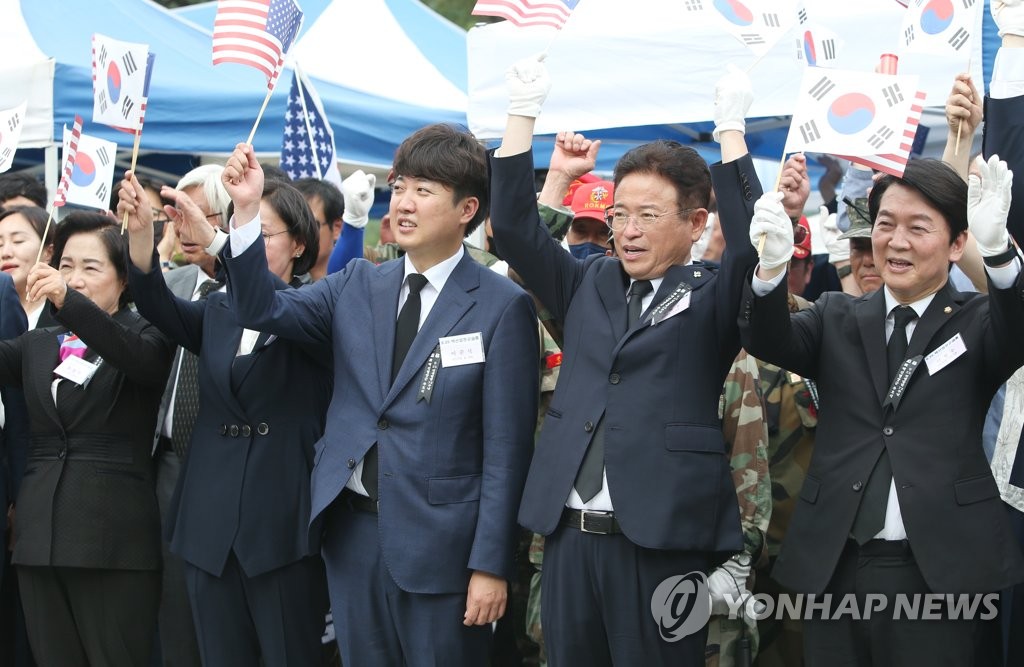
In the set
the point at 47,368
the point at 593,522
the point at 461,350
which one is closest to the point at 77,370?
the point at 47,368

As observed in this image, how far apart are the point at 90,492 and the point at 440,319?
1.66 meters

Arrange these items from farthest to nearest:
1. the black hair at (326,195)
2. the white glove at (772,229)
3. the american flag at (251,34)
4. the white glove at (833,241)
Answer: the white glove at (833,241) < the black hair at (326,195) < the american flag at (251,34) < the white glove at (772,229)

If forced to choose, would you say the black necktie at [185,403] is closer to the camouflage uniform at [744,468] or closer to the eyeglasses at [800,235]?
the camouflage uniform at [744,468]

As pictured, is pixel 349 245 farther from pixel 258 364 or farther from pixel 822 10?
pixel 822 10

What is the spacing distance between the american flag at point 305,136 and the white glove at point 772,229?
13.2ft

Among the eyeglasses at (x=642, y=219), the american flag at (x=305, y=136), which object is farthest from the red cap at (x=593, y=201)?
the american flag at (x=305, y=136)

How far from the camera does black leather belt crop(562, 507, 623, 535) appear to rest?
3348mm

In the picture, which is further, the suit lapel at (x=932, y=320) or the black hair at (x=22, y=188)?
the black hair at (x=22, y=188)

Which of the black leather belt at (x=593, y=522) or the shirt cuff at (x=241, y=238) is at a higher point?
the shirt cuff at (x=241, y=238)

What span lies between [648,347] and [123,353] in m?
1.95

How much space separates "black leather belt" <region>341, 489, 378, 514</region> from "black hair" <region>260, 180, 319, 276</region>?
1.14 m

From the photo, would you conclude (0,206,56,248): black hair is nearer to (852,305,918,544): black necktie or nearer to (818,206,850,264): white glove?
(818,206,850,264): white glove

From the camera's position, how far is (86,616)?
4473 millimetres

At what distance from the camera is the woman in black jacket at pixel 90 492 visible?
445cm
